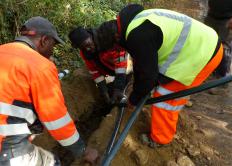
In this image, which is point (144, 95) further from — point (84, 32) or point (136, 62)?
point (84, 32)

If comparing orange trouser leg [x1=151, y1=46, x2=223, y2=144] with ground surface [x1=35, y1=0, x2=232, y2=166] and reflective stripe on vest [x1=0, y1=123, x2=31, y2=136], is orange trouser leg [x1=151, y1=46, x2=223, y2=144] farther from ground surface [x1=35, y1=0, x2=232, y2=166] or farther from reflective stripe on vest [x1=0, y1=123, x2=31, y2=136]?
reflective stripe on vest [x1=0, y1=123, x2=31, y2=136]

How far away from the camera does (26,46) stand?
2.43 m

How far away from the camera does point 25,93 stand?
2264 millimetres

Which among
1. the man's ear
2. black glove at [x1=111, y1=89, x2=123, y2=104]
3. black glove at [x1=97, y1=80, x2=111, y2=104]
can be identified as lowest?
black glove at [x1=97, y1=80, x2=111, y2=104]

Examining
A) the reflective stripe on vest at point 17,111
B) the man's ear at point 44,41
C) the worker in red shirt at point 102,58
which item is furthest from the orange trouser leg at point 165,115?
the reflective stripe on vest at point 17,111

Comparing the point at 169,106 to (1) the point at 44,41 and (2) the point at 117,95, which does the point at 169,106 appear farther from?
(1) the point at 44,41

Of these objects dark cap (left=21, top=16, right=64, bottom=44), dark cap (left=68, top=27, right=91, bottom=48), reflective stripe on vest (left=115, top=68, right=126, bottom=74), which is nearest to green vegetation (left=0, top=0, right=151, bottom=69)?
reflective stripe on vest (left=115, top=68, right=126, bottom=74)

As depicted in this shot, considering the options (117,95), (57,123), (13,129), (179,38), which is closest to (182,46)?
(179,38)

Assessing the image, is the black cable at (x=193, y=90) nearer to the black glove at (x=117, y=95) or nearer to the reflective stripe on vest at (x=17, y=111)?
the black glove at (x=117, y=95)

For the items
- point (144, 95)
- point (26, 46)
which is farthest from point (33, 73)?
point (144, 95)

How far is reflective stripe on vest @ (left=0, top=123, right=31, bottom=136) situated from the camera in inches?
92.6

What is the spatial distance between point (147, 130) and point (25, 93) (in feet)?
6.93

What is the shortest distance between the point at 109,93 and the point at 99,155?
137 cm

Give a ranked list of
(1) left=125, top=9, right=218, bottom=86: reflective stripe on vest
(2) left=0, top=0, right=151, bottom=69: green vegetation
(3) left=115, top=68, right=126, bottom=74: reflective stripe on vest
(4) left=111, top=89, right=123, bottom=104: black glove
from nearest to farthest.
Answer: (1) left=125, top=9, right=218, bottom=86: reflective stripe on vest, (4) left=111, top=89, right=123, bottom=104: black glove, (3) left=115, top=68, right=126, bottom=74: reflective stripe on vest, (2) left=0, top=0, right=151, bottom=69: green vegetation
